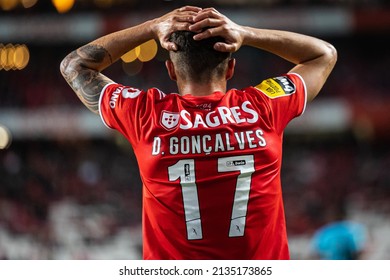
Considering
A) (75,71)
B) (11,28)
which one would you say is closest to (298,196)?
(11,28)

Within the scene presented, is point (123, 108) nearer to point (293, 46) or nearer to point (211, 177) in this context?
→ point (211, 177)

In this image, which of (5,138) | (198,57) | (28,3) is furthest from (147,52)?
(198,57)

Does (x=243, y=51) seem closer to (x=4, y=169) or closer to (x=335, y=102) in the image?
(x=335, y=102)

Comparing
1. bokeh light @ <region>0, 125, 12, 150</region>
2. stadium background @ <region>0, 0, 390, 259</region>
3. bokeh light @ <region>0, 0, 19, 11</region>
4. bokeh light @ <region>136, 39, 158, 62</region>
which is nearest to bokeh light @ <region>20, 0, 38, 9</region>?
stadium background @ <region>0, 0, 390, 259</region>

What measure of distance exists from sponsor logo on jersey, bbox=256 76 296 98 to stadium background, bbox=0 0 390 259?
1303 cm

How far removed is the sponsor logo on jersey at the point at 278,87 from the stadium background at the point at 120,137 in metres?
13.0

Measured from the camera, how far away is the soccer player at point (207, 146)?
94.8 inches

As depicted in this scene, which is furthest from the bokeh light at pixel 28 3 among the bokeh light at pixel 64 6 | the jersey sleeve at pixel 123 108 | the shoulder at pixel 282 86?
the shoulder at pixel 282 86

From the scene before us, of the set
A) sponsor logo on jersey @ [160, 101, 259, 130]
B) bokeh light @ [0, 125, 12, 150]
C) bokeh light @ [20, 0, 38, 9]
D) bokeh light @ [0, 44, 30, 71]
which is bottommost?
bokeh light @ [0, 125, 12, 150]

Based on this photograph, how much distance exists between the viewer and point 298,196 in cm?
1659

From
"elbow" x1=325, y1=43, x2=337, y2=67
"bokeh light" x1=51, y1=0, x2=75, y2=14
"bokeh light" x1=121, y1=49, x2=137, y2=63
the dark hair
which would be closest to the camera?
the dark hair

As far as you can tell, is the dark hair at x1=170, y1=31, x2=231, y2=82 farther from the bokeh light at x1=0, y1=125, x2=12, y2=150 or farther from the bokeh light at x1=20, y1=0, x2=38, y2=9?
the bokeh light at x1=20, y1=0, x2=38, y2=9

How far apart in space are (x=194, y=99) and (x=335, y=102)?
1856cm

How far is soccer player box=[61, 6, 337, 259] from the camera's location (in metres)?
2.41
